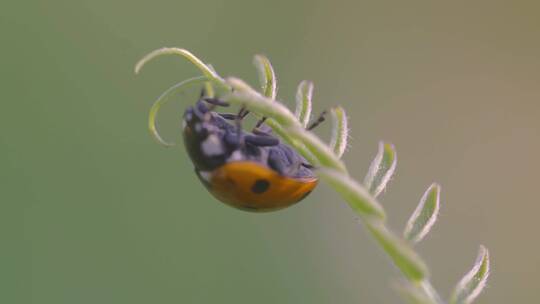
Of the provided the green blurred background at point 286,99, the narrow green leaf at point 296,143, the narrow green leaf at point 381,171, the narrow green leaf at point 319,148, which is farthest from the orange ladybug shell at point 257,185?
the green blurred background at point 286,99

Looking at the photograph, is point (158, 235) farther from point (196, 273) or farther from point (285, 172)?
point (285, 172)

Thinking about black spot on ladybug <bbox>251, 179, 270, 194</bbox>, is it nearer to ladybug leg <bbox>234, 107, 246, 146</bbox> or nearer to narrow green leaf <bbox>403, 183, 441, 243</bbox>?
ladybug leg <bbox>234, 107, 246, 146</bbox>

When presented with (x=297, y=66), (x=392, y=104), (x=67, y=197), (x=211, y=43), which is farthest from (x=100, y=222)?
(x=392, y=104)

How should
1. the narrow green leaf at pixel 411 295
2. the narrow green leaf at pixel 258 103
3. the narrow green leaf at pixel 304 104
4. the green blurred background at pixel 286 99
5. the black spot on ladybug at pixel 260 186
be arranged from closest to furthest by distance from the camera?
1. the narrow green leaf at pixel 411 295
2. the narrow green leaf at pixel 258 103
3. the narrow green leaf at pixel 304 104
4. the black spot on ladybug at pixel 260 186
5. the green blurred background at pixel 286 99

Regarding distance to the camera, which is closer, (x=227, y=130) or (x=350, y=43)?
(x=227, y=130)

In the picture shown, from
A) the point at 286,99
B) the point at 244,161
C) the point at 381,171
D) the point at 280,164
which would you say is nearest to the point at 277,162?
the point at 280,164

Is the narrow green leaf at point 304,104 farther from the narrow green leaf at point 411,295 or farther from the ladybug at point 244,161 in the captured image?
the narrow green leaf at point 411,295
